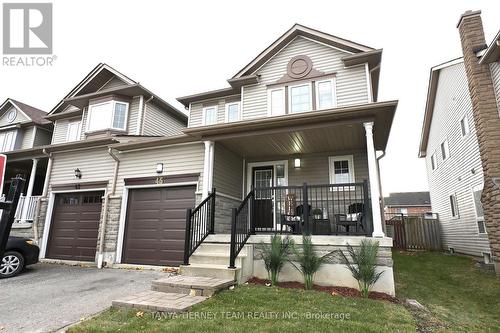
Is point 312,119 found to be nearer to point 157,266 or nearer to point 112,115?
point 157,266

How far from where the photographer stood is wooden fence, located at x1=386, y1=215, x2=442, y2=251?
489 inches

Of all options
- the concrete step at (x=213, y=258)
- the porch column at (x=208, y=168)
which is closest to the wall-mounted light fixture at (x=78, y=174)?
the porch column at (x=208, y=168)

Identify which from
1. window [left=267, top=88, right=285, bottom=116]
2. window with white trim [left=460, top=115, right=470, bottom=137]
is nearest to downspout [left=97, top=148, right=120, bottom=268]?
window [left=267, top=88, right=285, bottom=116]

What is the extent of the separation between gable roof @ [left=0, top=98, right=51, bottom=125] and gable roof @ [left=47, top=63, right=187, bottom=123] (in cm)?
139

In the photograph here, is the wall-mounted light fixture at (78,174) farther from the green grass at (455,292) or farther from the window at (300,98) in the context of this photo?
the green grass at (455,292)

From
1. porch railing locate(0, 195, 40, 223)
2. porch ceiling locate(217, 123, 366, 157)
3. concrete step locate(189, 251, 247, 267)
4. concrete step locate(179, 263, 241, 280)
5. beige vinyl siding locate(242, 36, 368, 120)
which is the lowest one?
concrete step locate(179, 263, 241, 280)

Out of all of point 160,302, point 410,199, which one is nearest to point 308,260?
point 160,302

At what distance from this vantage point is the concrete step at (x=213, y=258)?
5.47 meters

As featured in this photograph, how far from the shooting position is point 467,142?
9.86 meters

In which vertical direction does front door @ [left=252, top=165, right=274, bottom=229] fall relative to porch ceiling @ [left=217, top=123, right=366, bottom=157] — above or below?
below

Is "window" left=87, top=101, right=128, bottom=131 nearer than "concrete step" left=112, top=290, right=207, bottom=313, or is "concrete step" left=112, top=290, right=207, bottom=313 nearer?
"concrete step" left=112, top=290, right=207, bottom=313

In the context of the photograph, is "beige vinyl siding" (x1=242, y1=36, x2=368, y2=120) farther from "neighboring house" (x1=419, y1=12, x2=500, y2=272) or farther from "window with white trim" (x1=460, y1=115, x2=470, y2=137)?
"window with white trim" (x1=460, y1=115, x2=470, y2=137)

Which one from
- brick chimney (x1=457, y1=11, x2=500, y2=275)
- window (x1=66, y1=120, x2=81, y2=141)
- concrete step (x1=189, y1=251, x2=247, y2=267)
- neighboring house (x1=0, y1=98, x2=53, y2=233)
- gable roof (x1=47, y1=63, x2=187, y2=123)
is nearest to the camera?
concrete step (x1=189, y1=251, x2=247, y2=267)

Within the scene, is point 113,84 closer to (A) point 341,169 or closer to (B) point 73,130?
(B) point 73,130
